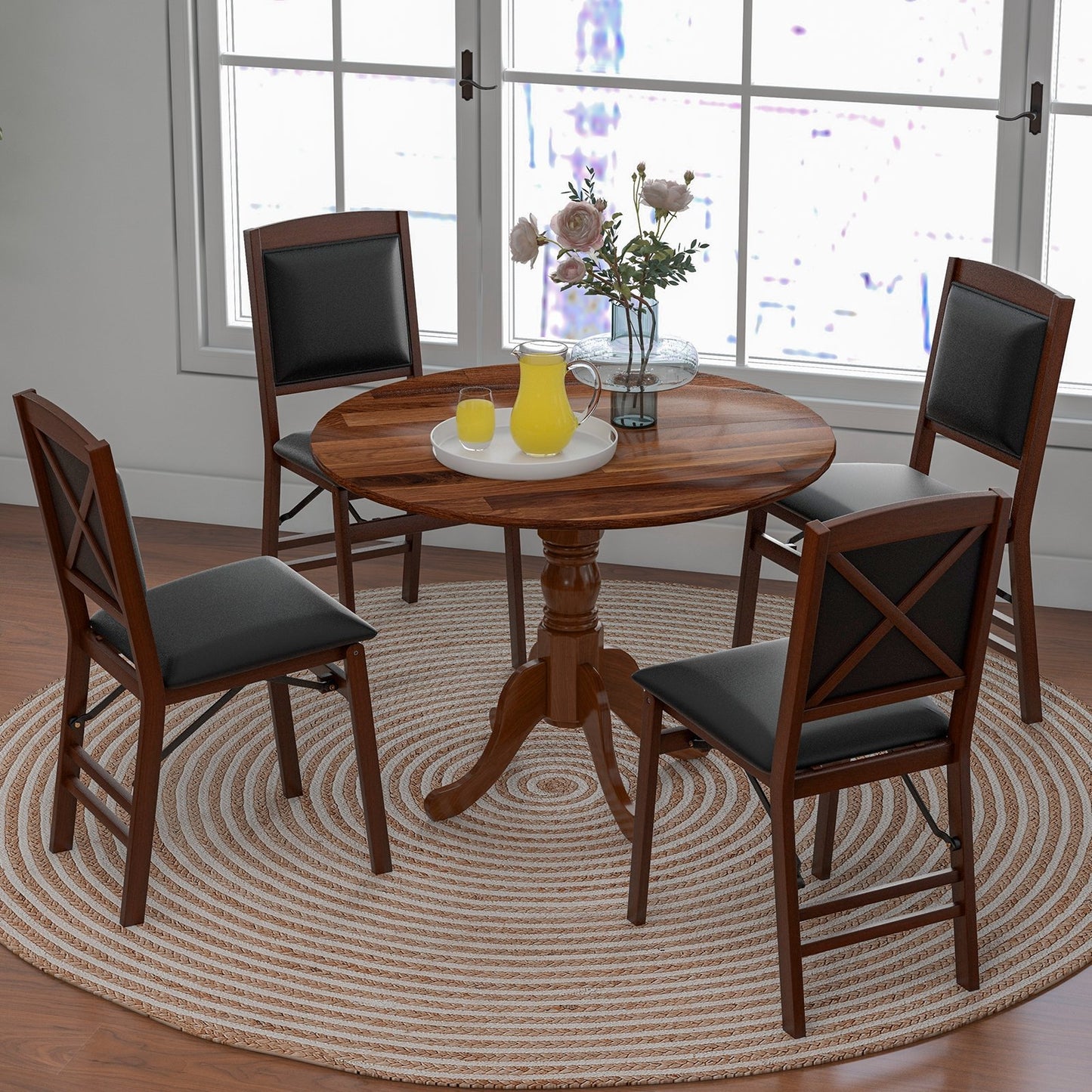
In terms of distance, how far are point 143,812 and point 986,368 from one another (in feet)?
6.07

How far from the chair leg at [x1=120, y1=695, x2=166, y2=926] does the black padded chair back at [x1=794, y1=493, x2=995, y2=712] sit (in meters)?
1.03

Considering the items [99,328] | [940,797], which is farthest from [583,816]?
[99,328]

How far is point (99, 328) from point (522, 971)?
2.54 metres

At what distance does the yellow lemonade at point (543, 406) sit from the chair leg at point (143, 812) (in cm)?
76

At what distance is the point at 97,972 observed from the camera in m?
2.45

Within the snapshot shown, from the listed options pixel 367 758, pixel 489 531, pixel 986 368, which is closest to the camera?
pixel 367 758

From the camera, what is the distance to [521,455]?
2691 mm

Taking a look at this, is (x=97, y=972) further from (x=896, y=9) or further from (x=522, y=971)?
(x=896, y=9)

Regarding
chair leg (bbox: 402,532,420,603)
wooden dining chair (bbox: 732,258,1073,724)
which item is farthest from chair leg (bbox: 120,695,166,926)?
chair leg (bbox: 402,532,420,603)

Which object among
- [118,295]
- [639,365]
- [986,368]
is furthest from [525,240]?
[118,295]

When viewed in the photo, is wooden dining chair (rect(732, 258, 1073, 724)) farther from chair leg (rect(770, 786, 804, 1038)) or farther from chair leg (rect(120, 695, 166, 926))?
chair leg (rect(120, 695, 166, 926))

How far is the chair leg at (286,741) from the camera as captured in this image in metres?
2.86

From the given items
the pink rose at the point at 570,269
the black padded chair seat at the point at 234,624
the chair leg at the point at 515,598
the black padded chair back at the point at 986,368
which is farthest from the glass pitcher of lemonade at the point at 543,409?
the black padded chair back at the point at 986,368

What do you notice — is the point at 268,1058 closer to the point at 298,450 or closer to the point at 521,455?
the point at 521,455
